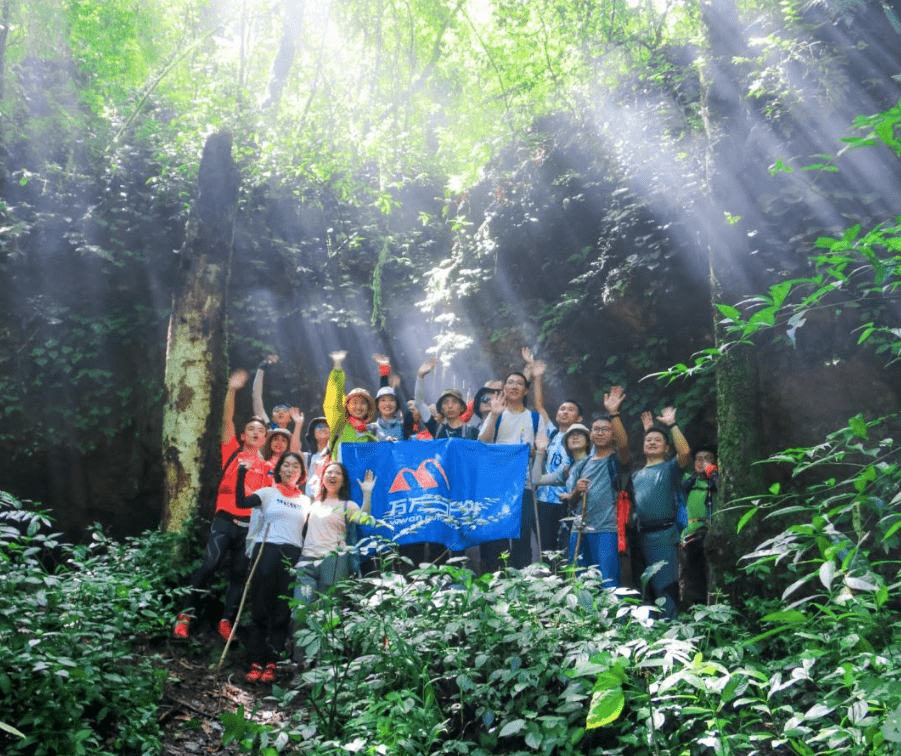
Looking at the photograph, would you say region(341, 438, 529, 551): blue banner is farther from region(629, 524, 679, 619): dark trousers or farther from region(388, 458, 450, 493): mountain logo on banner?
region(629, 524, 679, 619): dark trousers

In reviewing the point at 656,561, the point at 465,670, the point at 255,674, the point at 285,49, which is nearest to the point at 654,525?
the point at 656,561

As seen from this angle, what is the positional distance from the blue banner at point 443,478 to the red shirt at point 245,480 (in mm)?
764

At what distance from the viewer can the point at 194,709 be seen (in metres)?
5.01

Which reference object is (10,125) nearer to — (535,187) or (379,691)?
(535,187)

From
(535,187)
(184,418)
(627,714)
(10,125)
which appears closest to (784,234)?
(535,187)

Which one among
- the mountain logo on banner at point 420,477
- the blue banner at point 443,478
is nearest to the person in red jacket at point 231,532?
the blue banner at point 443,478

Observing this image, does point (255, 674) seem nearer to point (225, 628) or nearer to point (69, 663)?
point (225, 628)

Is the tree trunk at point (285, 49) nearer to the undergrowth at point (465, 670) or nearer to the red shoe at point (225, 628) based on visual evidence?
the red shoe at point (225, 628)

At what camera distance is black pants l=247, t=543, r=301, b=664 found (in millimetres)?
5996

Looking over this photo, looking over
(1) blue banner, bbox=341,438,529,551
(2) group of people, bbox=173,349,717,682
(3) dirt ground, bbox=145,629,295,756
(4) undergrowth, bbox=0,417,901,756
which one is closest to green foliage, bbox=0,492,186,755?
(4) undergrowth, bbox=0,417,901,756

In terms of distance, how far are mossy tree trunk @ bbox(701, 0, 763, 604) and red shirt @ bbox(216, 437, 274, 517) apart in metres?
3.98

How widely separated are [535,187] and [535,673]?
8.81 m

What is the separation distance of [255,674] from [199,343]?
133 inches

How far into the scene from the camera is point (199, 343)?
755cm
